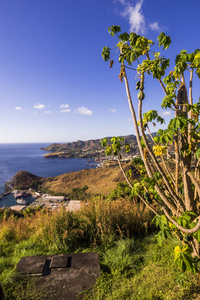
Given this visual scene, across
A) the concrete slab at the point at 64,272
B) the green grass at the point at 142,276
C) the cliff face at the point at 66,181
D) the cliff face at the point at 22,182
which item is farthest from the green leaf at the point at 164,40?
the cliff face at the point at 22,182

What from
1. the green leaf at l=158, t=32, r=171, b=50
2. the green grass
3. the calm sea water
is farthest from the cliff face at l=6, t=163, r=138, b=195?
the green leaf at l=158, t=32, r=171, b=50

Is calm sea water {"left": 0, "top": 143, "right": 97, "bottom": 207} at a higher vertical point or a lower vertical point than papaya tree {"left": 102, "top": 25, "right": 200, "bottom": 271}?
lower

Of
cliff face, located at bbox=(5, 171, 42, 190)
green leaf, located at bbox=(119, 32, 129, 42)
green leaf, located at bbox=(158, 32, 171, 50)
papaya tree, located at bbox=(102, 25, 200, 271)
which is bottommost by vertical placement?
cliff face, located at bbox=(5, 171, 42, 190)

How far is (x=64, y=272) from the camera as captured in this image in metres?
2.60

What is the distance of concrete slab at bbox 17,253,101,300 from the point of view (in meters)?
2.25

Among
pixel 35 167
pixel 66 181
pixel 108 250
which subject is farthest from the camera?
pixel 35 167

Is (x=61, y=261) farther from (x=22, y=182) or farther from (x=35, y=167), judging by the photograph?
Answer: (x=35, y=167)

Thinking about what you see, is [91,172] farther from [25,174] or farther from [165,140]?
[165,140]

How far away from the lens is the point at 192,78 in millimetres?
2232

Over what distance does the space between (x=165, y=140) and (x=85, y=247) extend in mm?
3345

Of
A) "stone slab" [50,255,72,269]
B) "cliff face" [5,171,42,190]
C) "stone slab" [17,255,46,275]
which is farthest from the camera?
"cliff face" [5,171,42,190]

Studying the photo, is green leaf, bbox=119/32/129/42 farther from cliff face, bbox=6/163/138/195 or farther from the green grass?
cliff face, bbox=6/163/138/195

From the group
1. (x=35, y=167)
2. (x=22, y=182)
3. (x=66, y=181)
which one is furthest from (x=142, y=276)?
(x=35, y=167)

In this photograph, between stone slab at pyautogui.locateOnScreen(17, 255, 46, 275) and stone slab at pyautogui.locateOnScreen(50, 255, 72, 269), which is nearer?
stone slab at pyautogui.locateOnScreen(17, 255, 46, 275)
